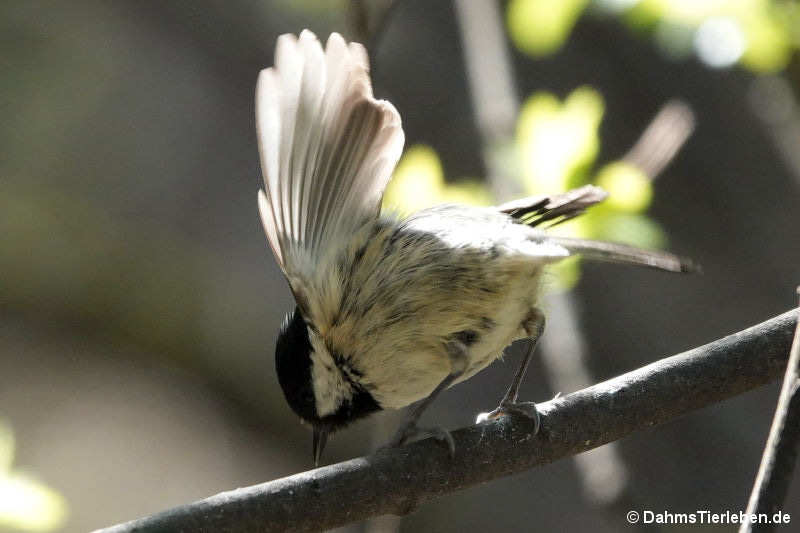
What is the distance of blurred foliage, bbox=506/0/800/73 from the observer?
2797 millimetres

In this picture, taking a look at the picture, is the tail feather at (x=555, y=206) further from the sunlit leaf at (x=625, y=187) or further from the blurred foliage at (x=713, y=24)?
the blurred foliage at (x=713, y=24)

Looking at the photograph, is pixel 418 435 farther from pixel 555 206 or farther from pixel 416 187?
pixel 416 187

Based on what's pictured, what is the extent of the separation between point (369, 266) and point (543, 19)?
111cm

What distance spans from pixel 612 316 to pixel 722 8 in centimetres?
229

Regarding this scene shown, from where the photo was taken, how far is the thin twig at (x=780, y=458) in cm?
144

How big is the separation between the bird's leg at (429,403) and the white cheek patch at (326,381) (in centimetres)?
23

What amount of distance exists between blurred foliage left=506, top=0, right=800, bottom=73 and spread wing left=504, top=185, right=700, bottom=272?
0.66 metres

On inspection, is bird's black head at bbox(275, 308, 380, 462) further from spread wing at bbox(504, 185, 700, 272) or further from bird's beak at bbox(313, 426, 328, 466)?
spread wing at bbox(504, 185, 700, 272)

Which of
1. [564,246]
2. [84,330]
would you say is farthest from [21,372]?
[564,246]

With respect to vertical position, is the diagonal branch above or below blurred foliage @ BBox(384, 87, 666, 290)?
below

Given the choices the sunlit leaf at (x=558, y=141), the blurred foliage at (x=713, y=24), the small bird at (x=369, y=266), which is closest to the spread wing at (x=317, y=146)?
the small bird at (x=369, y=266)

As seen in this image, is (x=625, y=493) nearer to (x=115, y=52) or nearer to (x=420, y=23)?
(x=420, y=23)

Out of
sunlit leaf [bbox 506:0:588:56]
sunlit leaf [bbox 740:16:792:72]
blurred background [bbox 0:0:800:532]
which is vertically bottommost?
blurred background [bbox 0:0:800:532]

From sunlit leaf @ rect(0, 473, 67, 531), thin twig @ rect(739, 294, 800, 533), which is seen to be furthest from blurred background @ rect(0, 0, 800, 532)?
thin twig @ rect(739, 294, 800, 533)
